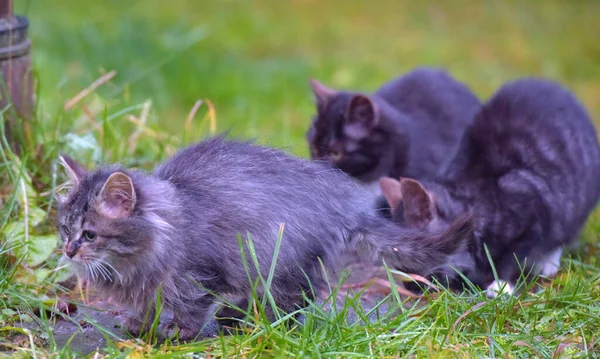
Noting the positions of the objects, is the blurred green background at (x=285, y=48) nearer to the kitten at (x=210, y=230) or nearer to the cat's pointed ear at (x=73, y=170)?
the kitten at (x=210, y=230)

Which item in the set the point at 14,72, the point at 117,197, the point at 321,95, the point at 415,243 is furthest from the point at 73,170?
the point at 321,95

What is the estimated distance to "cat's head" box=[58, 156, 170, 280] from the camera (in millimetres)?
2717

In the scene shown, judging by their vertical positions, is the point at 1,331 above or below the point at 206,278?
below

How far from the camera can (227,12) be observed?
9438mm

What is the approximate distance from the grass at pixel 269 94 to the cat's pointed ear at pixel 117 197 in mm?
441

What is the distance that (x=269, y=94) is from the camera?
23.0 ft

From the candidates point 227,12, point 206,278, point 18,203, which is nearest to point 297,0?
point 227,12

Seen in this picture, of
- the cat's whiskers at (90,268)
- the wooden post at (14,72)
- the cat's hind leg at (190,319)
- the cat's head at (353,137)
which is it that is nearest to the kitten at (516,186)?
the cat's head at (353,137)

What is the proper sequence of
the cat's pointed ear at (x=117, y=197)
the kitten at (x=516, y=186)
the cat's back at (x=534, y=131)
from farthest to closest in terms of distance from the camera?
the cat's back at (x=534, y=131) < the kitten at (x=516, y=186) < the cat's pointed ear at (x=117, y=197)

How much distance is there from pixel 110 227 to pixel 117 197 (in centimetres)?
10

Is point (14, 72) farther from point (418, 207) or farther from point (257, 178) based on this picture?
point (418, 207)

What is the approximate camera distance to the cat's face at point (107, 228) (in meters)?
2.71

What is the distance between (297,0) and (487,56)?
272 centimetres

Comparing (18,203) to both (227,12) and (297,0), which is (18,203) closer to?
(227,12)
